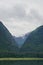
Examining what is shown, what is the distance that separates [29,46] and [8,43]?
7.66 meters

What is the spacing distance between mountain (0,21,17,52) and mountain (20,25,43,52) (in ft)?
11.5

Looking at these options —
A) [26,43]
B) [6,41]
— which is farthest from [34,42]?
[6,41]

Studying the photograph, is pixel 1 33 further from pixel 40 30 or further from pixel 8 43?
pixel 40 30

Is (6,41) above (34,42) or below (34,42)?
above

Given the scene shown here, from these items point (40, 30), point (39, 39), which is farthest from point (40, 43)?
point (40, 30)

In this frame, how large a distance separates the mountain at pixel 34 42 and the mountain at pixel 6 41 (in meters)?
3.51

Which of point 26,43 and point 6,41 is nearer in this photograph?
point 6,41

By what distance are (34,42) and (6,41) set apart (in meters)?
10.5

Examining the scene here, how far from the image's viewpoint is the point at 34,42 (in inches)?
3150

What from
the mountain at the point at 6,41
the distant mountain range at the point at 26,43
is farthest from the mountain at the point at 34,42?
the mountain at the point at 6,41

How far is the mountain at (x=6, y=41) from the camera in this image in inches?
2840

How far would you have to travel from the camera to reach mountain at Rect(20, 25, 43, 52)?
75.6 meters

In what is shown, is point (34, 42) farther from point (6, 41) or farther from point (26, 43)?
point (6, 41)

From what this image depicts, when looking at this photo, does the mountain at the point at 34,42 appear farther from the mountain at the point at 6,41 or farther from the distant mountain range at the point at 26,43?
the mountain at the point at 6,41
